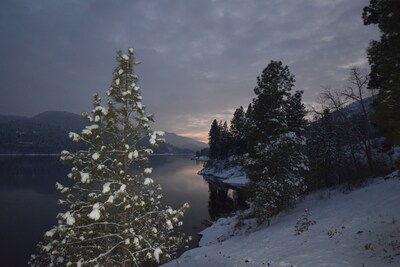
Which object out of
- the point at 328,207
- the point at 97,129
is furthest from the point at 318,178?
the point at 97,129

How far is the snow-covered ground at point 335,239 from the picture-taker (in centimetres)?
1259

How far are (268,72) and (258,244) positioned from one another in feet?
44.4

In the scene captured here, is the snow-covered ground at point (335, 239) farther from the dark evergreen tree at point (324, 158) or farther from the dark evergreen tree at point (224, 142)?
the dark evergreen tree at point (224, 142)

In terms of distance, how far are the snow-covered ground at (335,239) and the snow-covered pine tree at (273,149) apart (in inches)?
79.8

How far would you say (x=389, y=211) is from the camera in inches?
635

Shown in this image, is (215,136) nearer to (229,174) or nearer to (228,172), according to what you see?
(228,172)

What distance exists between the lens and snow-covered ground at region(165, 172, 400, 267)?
12.6 meters

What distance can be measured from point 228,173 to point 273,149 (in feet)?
251

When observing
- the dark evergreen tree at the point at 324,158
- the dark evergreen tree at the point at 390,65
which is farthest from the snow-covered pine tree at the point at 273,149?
the dark evergreen tree at the point at 324,158

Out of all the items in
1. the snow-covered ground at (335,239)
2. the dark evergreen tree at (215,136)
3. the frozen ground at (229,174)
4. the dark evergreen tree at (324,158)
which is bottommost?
the frozen ground at (229,174)

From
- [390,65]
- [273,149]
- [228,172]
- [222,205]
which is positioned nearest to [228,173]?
[228,172]

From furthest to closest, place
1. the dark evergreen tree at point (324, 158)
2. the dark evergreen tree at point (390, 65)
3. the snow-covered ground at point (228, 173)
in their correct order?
the snow-covered ground at point (228, 173)
the dark evergreen tree at point (324, 158)
the dark evergreen tree at point (390, 65)

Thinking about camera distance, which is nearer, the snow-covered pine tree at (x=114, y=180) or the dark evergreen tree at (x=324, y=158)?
the snow-covered pine tree at (x=114, y=180)

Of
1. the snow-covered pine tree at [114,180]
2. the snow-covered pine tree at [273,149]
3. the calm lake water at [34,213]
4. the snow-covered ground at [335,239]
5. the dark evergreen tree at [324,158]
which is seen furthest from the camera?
the dark evergreen tree at [324,158]
